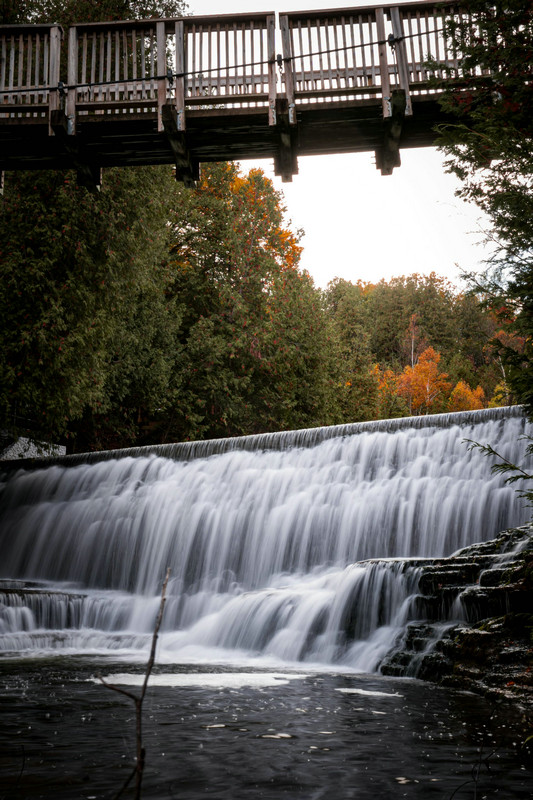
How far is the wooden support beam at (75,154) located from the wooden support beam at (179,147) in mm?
1161

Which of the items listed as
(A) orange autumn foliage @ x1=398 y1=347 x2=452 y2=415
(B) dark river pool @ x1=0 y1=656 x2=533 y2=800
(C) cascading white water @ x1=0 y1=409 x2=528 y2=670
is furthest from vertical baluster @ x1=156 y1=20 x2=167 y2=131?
(A) orange autumn foliage @ x1=398 y1=347 x2=452 y2=415

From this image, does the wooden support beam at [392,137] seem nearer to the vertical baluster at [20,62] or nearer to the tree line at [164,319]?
the tree line at [164,319]

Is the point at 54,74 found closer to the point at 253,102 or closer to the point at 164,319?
the point at 253,102

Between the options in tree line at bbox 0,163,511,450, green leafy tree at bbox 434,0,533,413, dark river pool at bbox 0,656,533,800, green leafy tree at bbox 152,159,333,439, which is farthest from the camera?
green leafy tree at bbox 152,159,333,439

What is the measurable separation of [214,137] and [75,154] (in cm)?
182

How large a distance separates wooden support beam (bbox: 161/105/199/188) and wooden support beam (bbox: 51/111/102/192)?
1.16 m

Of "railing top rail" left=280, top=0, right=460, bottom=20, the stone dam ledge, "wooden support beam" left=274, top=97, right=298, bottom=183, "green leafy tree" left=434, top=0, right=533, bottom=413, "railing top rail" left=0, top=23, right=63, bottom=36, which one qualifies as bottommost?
the stone dam ledge

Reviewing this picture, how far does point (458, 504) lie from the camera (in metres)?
13.2

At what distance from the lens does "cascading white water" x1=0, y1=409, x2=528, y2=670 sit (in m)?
11.2

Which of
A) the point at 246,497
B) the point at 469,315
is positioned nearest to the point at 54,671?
the point at 246,497

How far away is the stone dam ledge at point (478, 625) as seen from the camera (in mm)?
7383

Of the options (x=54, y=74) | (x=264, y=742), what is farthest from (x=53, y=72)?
(x=264, y=742)

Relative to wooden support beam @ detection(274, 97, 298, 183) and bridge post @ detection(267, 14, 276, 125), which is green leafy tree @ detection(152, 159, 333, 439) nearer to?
wooden support beam @ detection(274, 97, 298, 183)

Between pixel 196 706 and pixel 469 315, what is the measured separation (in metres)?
65.2
